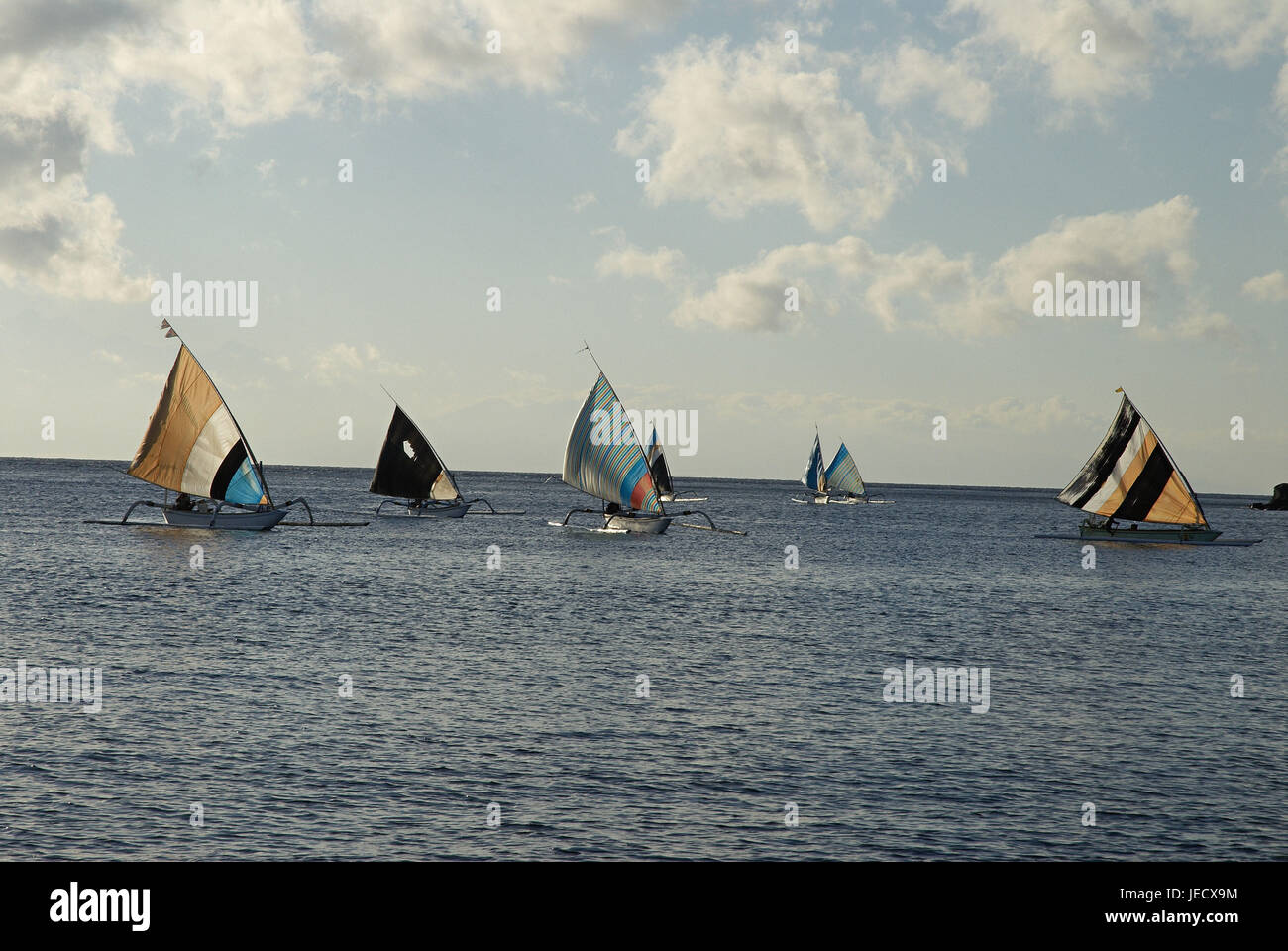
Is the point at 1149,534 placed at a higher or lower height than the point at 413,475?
lower

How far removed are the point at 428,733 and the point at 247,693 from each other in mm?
6745

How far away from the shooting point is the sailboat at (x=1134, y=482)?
267ft

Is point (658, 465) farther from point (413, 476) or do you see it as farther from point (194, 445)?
point (194, 445)

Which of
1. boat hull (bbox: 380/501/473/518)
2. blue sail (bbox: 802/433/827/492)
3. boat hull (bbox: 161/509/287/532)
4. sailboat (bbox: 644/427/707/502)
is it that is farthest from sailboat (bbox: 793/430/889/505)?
boat hull (bbox: 161/509/287/532)

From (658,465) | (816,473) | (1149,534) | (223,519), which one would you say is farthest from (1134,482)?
(816,473)

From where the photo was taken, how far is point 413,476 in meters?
100

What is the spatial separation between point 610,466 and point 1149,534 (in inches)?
1634

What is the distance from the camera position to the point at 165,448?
6800cm

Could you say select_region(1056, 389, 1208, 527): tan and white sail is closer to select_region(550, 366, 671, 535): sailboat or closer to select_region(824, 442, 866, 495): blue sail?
select_region(550, 366, 671, 535): sailboat

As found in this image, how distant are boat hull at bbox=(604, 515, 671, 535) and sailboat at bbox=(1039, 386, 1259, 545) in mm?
29870

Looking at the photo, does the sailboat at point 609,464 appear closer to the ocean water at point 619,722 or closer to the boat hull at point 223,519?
the ocean water at point 619,722

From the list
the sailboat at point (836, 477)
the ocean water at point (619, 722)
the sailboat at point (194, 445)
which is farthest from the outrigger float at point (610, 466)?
the sailboat at point (836, 477)
